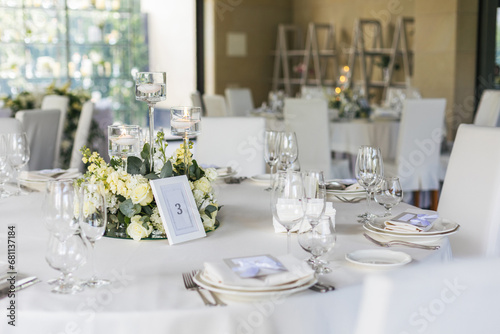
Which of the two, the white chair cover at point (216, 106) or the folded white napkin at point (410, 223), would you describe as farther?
the white chair cover at point (216, 106)

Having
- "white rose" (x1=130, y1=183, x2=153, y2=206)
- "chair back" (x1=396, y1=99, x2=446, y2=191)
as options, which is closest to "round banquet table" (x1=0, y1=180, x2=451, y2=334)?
"white rose" (x1=130, y1=183, x2=153, y2=206)

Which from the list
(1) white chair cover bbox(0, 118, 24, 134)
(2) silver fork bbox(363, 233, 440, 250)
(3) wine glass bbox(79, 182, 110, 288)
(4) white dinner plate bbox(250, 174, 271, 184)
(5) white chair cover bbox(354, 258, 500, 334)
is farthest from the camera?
(1) white chair cover bbox(0, 118, 24, 134)

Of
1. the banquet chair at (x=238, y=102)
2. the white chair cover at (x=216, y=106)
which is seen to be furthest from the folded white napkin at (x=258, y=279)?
the banquet chair at (x=238, y=102)

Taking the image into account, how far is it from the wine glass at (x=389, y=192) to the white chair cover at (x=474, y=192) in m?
0.44

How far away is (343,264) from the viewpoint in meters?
1.71

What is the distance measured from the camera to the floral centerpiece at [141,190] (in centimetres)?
192

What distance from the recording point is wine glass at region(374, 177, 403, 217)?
215 centimetres

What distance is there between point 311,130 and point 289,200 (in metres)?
3.25

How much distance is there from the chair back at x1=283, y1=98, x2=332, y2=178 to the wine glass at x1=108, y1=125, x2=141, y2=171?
Result: 9.42 ft

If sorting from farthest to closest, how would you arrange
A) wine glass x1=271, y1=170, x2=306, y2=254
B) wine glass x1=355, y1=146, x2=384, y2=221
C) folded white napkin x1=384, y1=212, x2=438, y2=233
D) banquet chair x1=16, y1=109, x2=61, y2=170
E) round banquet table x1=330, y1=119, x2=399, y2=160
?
round banquet table x1=330, y1=119, x2=399, y2=160 < banquet chair x1=16, y1=109, x2=61, y2=170 < wine glass x1=355, y1=146, x2=384, y2=221 < folded white napkin x1=384, y1=212, x2=438, y2=233 < wine glass x1=271, y1=170, x2=306, y2=254

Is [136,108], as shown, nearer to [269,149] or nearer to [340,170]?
[340,170]

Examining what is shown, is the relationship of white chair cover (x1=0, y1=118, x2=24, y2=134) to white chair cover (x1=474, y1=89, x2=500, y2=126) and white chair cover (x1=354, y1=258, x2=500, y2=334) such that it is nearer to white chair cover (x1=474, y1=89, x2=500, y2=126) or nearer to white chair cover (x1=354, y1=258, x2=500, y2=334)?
white chair cover (x1=354, y1=258, x2=500, y2=334)

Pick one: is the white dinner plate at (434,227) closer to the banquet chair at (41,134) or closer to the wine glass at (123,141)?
the wine glass at (123,141)

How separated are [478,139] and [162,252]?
53.7 inches
